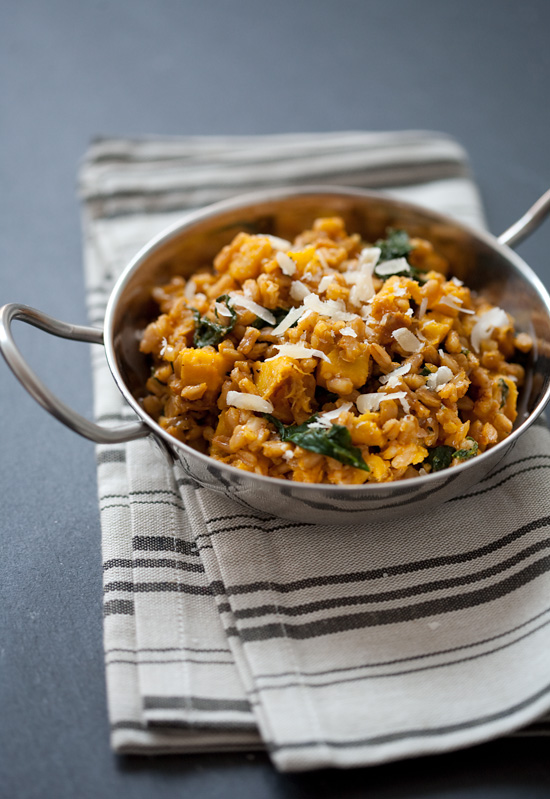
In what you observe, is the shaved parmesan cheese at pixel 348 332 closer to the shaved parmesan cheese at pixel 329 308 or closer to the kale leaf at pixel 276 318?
the shaved parmesan cheese at pixel 329 308

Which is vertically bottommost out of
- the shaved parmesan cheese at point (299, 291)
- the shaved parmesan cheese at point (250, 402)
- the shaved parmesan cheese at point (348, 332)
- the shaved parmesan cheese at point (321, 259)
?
the shaved parmesan cheese at point (250, 402)

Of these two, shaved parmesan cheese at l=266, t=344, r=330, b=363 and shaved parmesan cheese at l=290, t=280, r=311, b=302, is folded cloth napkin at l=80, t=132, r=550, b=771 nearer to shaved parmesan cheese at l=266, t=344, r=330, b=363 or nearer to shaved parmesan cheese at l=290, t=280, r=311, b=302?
shaved parmesan cheese at l=266, t=344, r=330, b=363

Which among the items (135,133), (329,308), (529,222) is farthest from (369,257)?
(135,133)

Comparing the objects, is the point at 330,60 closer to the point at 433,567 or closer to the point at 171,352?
the point at 171,352

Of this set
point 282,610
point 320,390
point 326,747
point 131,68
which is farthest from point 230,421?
point 131,68

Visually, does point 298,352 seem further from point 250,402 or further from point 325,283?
point 325,283

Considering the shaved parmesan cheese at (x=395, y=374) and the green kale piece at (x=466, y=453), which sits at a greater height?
the shaved parmesan cheese at (x=395, y=374)

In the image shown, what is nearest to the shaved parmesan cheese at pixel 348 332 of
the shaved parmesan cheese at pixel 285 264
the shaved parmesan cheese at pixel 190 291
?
the shaved parmesan cheese at pixel 285 264
